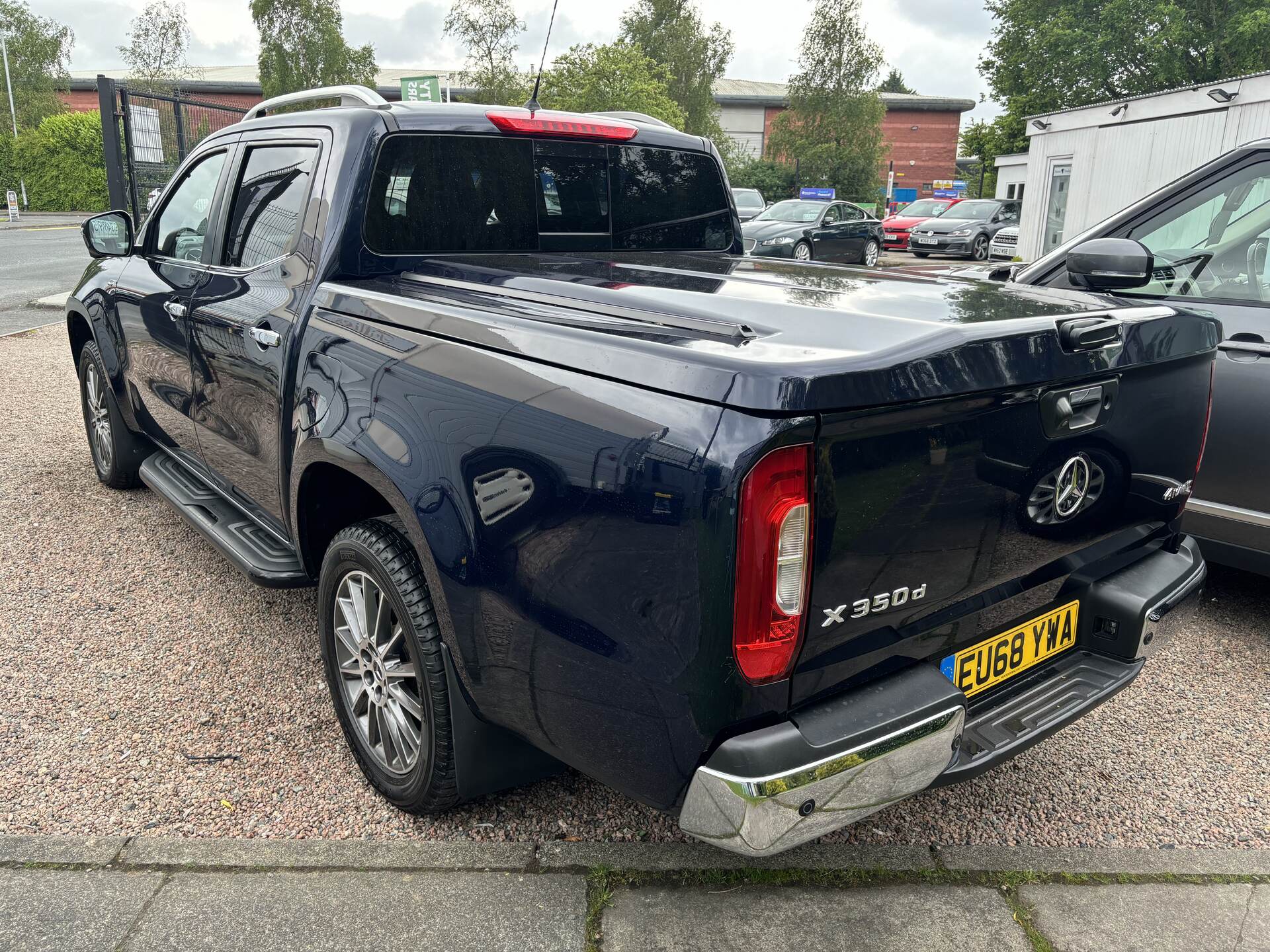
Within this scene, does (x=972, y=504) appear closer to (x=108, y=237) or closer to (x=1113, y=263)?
(x=1113, y=263)

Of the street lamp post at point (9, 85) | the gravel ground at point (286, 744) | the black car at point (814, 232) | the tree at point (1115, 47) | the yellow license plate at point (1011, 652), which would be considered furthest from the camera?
the street lamp post at point (9, 85)

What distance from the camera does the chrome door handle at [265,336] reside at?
115 inches

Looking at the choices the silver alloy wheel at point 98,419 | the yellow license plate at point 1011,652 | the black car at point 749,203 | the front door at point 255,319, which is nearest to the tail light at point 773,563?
the yellow license plate at point 1011,652

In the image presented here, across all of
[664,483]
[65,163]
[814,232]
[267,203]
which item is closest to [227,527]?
[267,203]

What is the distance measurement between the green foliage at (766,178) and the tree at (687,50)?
3009 mm

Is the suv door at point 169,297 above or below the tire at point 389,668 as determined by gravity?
above

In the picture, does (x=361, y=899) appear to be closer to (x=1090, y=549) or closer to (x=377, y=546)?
(x=377, y=546)

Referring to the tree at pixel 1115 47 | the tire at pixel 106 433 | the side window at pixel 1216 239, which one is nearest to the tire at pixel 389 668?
the tire at pixel 106 433

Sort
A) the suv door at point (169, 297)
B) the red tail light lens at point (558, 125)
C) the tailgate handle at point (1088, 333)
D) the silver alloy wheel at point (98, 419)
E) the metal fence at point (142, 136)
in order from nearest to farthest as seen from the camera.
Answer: the tailgate handle at point (1088, 333) → the red tail light lens at point (558, 125) → the suv door at point (169, 297) → the silver alloy wheel at point (98, 419) → the metal fence at point (142, 136)

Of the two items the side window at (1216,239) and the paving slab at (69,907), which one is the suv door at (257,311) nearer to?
the paving slab at (69,907)

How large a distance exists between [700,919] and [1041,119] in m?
22.8

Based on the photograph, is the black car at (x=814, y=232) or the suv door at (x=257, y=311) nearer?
the suv door at (x=257, y=311)

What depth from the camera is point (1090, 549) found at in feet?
7.88

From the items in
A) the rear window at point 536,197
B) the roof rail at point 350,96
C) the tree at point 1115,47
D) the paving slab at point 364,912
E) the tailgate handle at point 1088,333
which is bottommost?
the paving slab at point 364,912
